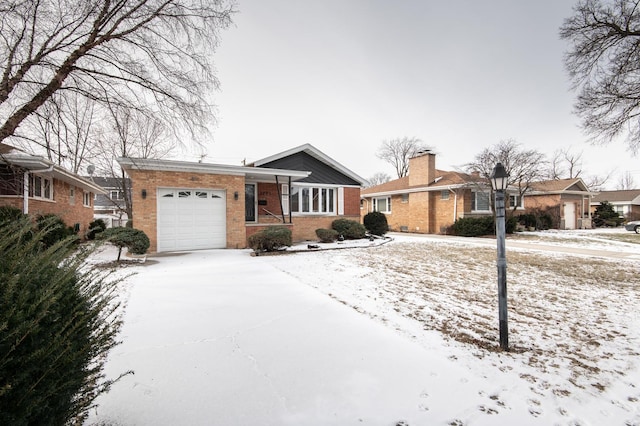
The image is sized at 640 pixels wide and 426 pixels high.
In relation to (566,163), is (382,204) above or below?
below

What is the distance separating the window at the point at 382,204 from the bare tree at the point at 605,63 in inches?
629

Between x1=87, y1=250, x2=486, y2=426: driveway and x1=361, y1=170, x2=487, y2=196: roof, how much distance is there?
1709cm

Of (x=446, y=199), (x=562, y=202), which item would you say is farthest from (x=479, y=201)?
(x=562, y=202)

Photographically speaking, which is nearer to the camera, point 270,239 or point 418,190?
point 270,239

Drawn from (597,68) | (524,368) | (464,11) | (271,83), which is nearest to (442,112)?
(464,11)

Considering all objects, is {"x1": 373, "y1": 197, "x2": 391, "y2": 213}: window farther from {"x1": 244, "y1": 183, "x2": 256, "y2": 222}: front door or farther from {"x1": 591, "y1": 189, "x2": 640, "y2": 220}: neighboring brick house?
{"x1": 591, "y1": 189, "x2": 640, "y2": 220}: neighboring brick house

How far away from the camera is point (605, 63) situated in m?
8.43

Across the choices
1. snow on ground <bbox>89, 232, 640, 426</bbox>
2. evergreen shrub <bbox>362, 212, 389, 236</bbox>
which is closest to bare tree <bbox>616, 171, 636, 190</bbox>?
evergreen shrub <bbox>362, 212, 389, 236</bbox>

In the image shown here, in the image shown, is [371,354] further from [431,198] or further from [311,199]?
[431,198]

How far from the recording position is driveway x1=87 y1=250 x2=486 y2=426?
2314 mm

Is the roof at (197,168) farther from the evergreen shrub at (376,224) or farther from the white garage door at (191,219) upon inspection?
the evergreen shrub at (376,224)

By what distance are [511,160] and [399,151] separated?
82.3 feet

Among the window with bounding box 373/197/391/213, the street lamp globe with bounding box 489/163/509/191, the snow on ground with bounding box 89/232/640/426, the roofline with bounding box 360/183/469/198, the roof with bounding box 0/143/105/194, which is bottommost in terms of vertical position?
the snow on ground with bounding box 89/232/640/426

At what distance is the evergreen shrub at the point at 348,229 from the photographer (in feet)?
49.7
